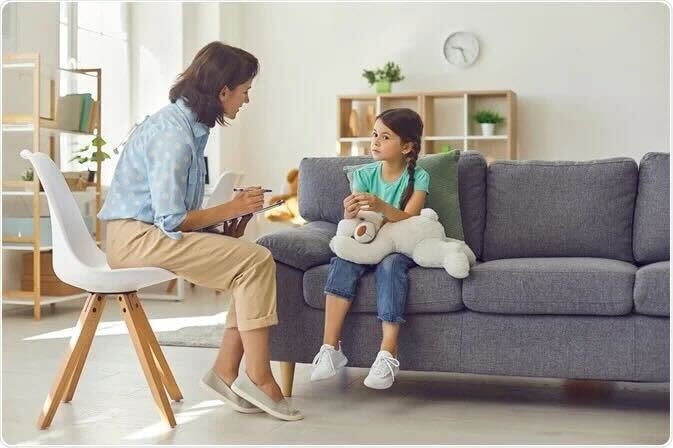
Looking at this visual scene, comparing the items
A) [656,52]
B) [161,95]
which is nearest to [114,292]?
[161,95]

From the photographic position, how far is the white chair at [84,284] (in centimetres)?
259

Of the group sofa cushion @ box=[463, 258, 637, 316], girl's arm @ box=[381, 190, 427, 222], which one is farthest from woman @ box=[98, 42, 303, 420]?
sofa cushion @ box=[463, 258, 637, 316]

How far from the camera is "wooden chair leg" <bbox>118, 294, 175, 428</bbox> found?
261cm

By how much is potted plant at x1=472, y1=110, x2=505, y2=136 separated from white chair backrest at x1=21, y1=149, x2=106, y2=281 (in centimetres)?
425

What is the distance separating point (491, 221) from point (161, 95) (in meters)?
3.96

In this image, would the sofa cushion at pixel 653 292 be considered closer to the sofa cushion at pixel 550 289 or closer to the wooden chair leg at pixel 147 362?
the sofa cushion at pixel 550 289

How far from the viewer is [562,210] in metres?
3.29

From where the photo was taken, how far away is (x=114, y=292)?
8.64 ft

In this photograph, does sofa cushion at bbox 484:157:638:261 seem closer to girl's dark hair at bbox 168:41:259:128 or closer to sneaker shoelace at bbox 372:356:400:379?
sneaker shoelace at bbox 372:356:400:379

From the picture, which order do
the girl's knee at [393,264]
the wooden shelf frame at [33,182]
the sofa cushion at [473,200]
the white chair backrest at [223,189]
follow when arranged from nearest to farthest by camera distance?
the girl's knee at [393,264]
the sofa cushion at [473,200]
the white chair backrest at [223,189]
the wooden shelf frame at [33,182]

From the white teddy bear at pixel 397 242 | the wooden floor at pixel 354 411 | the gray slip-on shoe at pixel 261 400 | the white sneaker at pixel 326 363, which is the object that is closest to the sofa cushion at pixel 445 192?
the white teddy bear at pixel 397 242

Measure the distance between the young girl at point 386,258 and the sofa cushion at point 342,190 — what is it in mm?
267

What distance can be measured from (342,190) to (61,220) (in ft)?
3.73

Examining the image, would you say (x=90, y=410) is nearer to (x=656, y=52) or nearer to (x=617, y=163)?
(x=617, y=163)
